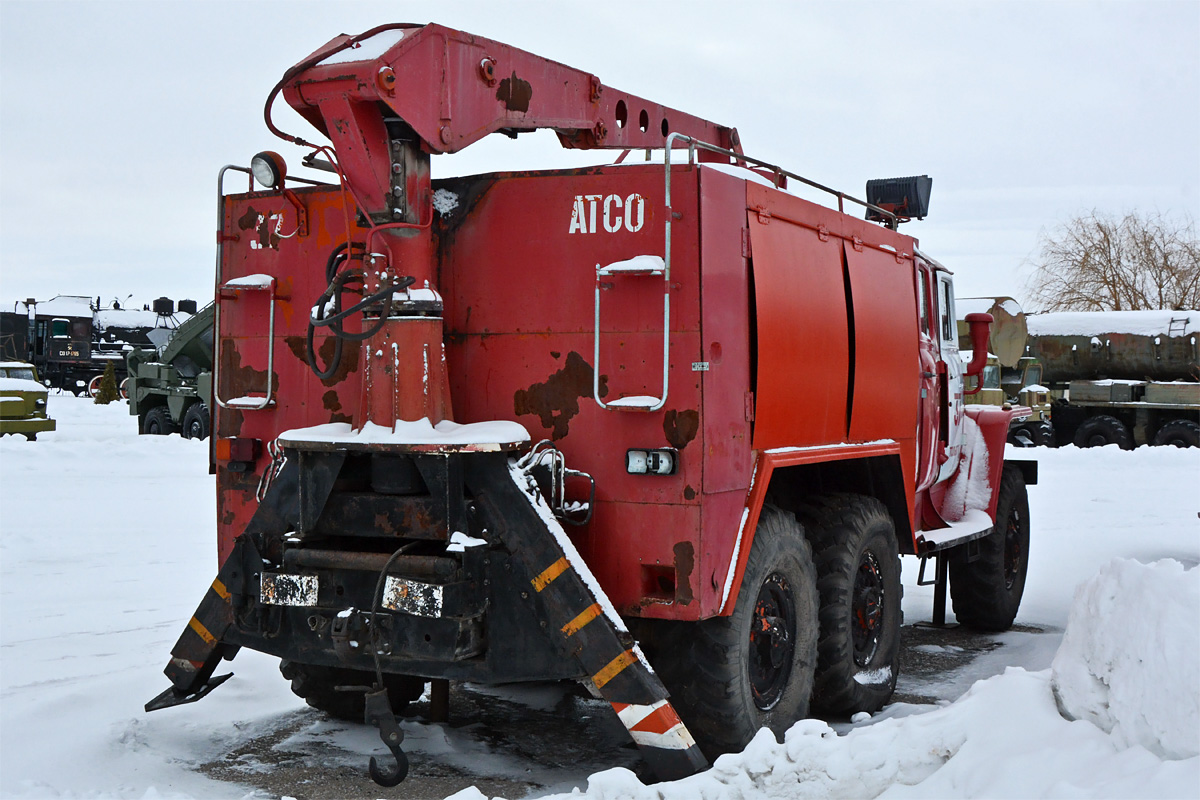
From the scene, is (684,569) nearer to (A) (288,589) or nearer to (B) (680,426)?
(B) (680,426)

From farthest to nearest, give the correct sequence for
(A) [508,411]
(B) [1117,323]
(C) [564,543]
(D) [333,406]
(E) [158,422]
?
(B) [1117,323], (E) [158,422], (D) [333,406], (A) [508,411], (C) [564,543]

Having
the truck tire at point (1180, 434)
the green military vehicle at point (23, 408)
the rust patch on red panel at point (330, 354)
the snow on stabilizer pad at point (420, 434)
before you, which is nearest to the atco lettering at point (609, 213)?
the snow on stabilizer pad at point (420, 434)

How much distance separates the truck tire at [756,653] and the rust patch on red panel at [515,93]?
2.21 metres

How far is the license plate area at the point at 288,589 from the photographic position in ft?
16.4

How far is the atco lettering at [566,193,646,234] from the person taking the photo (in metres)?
5.11

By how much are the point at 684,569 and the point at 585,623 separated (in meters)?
0.51

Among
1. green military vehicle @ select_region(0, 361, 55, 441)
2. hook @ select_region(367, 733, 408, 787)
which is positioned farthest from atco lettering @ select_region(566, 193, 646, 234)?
green military vehicle @ select_region(0, 361, 55, 441)

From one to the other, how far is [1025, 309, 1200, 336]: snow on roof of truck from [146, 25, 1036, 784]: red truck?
25148 mm

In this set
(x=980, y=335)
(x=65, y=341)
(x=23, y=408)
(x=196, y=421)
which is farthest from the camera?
(x=65, y=341)

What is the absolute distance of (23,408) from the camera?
2420 centimetres

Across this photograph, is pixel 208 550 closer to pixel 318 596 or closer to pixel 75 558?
pixel 75 558

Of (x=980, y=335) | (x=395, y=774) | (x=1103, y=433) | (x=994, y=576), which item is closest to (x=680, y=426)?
(x=395, y=774)

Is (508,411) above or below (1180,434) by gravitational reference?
above

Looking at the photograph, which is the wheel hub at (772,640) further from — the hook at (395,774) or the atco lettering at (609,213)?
the atco lettering at (609,213)
